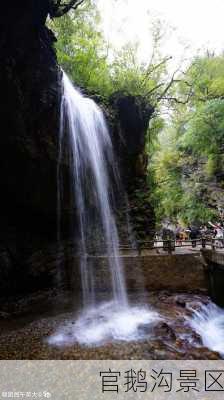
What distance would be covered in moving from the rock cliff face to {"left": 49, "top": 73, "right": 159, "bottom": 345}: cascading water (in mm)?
947

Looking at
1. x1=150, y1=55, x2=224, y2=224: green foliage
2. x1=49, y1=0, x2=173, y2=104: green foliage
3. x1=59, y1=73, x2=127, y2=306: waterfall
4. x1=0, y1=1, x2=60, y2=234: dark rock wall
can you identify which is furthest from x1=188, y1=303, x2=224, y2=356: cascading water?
x1=49, y1=0, x2=173, y2=104: green foliage

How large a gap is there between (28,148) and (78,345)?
633cm

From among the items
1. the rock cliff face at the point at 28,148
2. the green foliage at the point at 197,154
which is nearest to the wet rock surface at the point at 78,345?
the rock cliff face at the point at 28,148

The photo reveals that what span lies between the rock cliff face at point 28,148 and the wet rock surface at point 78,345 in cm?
160

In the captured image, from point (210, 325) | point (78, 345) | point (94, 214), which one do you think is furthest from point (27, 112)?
point (210, 325)

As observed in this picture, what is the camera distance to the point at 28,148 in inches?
356

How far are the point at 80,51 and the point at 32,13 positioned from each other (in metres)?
6.92

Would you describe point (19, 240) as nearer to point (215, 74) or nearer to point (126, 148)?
point (126, 148)

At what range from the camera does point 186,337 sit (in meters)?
6.49

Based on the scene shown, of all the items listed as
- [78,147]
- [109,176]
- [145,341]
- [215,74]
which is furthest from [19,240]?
[215,74]

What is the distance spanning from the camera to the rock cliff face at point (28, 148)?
24.9 ft

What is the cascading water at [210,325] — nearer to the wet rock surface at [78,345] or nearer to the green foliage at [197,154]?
the wet rock surface at [78,345]

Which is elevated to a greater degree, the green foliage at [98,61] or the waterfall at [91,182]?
the green foliage at [98,61]

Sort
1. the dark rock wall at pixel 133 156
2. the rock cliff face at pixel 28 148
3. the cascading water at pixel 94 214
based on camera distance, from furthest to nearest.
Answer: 1. the dark rock wall at pixel 133 156
2. the cascading water at pixel 94 214
3. the rock cliff face at pixel 28 148
